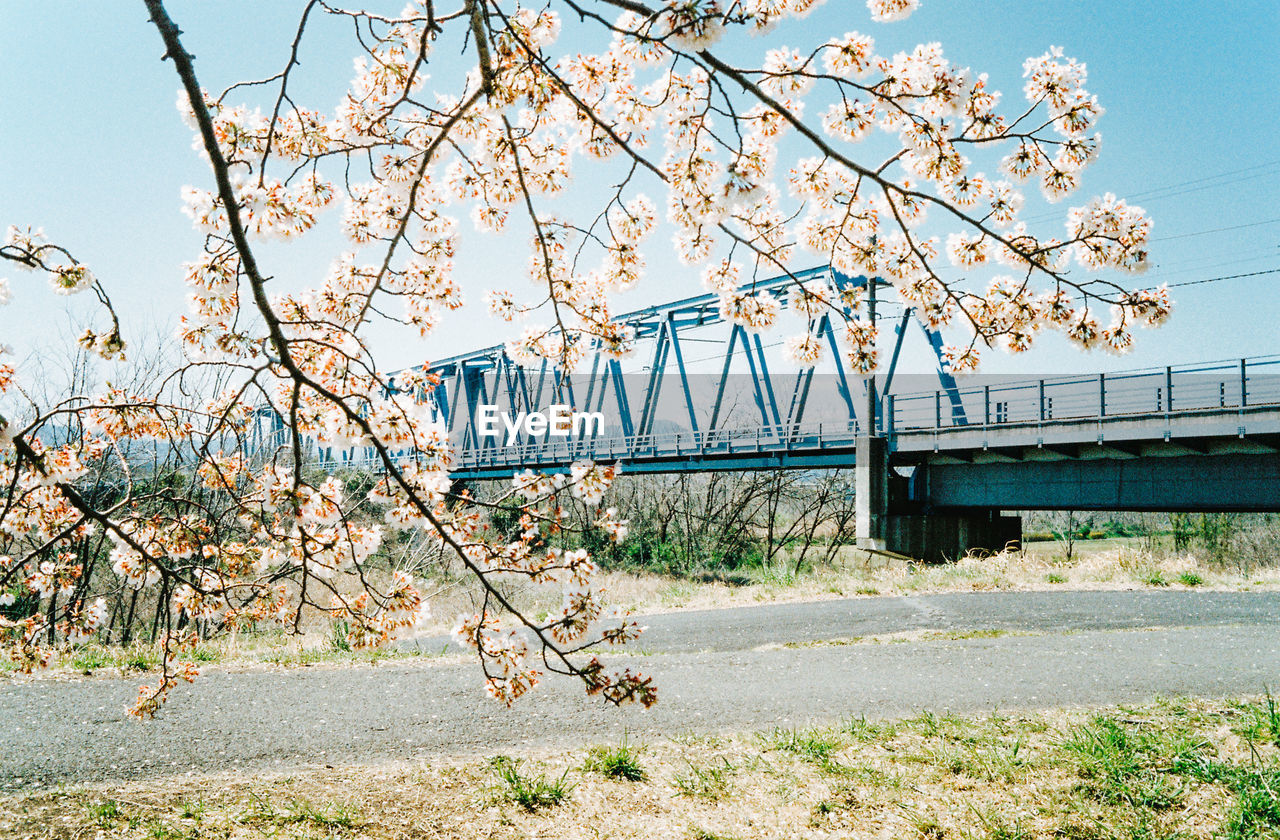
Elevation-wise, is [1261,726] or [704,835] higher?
[1261,726]

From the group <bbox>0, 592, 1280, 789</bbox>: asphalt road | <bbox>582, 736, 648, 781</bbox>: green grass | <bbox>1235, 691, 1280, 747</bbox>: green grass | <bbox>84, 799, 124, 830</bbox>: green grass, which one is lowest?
<bbox>0, 592, 1280, 789</bbox>: asphalt road

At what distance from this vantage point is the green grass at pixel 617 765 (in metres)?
4.16

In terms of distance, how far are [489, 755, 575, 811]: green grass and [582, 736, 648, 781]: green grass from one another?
22 centimetres

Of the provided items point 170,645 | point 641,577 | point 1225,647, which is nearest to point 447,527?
point 170,645

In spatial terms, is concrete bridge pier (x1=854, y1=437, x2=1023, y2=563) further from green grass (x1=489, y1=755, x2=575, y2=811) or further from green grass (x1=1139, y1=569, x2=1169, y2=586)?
green grass (x1=489, y1=755, x2=575, y2=811)

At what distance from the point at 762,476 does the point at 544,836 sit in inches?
1003

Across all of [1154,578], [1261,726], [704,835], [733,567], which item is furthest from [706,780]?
[733,567]

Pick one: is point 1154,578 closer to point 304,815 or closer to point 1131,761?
point 1131,761

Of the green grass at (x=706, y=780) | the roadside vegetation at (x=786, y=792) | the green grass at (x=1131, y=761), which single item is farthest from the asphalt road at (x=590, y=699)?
the green grass at (x=1131, y=761)

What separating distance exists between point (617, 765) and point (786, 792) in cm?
95

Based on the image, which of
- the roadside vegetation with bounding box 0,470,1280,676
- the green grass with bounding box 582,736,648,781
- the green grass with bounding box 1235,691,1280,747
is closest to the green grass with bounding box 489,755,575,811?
the green grass with bounding box 582,736,648,781

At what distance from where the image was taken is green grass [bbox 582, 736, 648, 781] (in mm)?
4164

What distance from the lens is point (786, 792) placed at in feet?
12.7

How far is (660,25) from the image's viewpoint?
2453 mm
